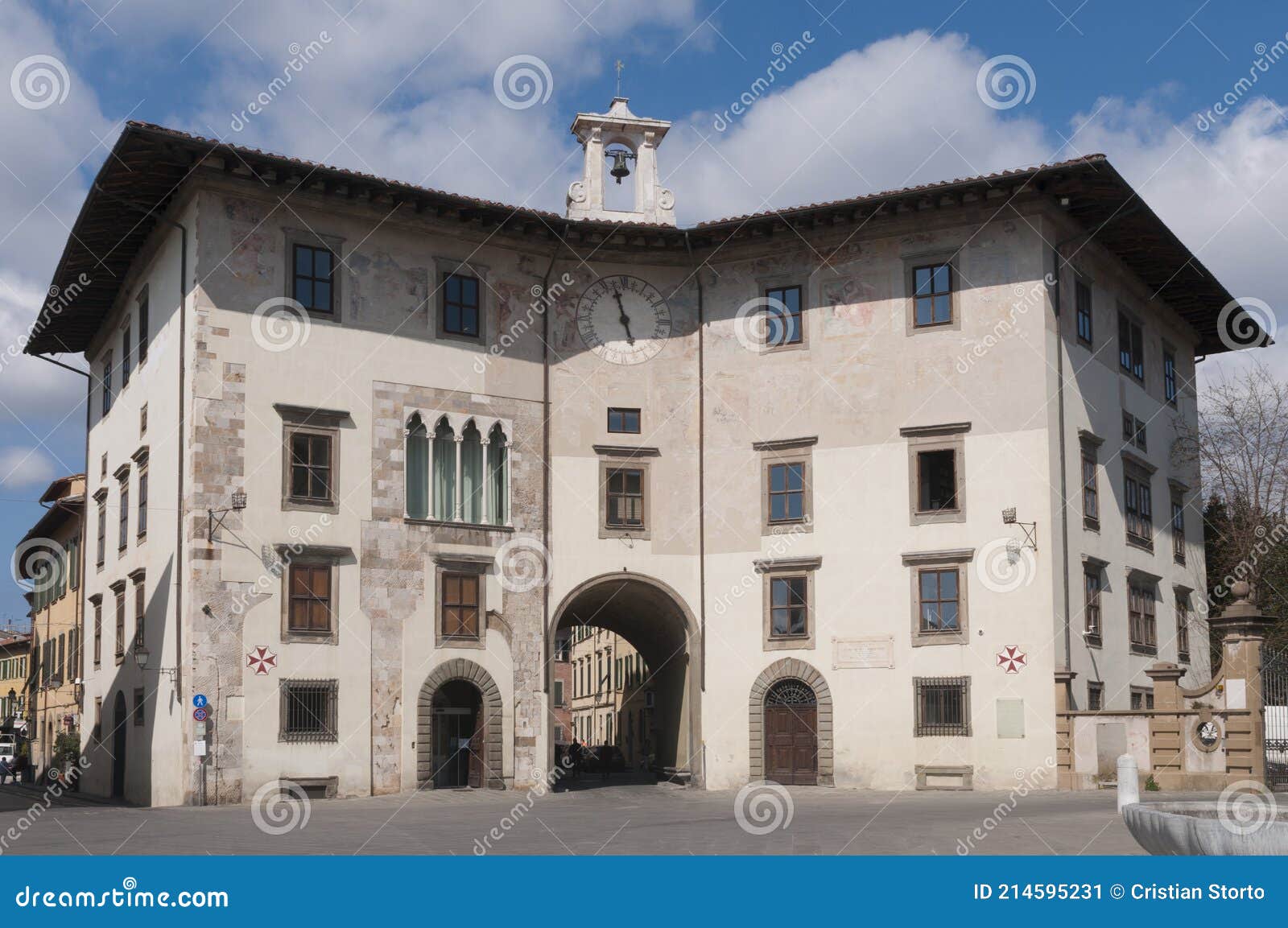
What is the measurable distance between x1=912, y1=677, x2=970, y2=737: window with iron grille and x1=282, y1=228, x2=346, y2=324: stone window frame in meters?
14.3

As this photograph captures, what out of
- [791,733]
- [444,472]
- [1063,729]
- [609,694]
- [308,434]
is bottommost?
[609,694]

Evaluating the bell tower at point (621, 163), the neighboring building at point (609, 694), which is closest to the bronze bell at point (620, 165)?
the bell tower at point (621, 163)

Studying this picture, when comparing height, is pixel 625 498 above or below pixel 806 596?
above

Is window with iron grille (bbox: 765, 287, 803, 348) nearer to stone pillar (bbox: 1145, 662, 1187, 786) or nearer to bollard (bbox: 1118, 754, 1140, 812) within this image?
stone pillar (bbox: 1145, 662, 1187, 786)

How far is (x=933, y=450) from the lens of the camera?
33.6 metres

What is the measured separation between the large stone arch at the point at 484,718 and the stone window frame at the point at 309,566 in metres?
2.36

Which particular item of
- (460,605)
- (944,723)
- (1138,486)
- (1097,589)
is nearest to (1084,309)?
(1138,486)

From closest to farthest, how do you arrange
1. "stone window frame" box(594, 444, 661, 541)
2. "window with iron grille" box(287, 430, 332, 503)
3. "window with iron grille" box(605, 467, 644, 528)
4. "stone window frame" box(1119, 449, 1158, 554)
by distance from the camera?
"window with iron grille" box(287, 430, 332, 503)
"stone window frame" box(594, 444, 661, 541)
"window with iron grille" box(605, 467, 644, 528)
"stone window frame" box(1119, 449, 1158, 554)

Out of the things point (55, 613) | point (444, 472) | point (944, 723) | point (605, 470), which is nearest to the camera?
point (944, 723)

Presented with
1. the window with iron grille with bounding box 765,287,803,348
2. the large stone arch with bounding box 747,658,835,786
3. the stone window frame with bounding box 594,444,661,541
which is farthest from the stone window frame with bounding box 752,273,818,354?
the large stone arch with bounding box 747,658,835,786

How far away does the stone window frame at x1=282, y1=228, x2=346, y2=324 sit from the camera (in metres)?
31.8

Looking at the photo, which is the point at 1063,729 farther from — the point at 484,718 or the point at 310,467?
the point at 310,467

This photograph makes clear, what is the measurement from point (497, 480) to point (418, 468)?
189 centimetres

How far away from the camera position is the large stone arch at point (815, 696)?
3362 cm
